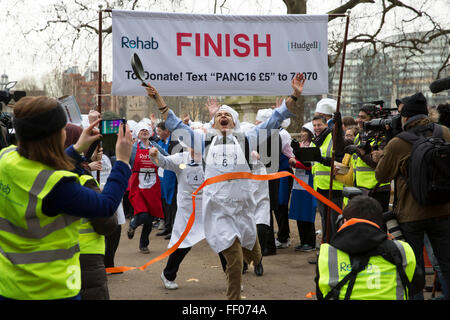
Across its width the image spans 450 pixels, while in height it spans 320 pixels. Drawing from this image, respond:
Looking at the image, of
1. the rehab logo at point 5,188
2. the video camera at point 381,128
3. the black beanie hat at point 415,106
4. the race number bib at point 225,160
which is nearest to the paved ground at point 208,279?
the race number bib at point 225,160

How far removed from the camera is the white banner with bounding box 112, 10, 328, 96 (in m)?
5.70

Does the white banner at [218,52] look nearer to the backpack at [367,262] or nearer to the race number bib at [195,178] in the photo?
the race number bib at [195,178]

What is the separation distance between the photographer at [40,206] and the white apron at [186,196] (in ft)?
11.5

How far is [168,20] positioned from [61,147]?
3.37 m

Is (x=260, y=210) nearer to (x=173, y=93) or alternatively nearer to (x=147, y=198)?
(x=147, y=198)

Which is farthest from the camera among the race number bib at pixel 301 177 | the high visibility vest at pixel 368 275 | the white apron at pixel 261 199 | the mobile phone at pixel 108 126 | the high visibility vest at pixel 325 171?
the race number bib at pixel 301 177

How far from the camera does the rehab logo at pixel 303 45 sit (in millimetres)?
5988

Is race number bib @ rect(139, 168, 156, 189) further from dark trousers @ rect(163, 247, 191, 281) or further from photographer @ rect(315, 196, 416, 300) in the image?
photographer @ rect(315, 196, 416, 300)

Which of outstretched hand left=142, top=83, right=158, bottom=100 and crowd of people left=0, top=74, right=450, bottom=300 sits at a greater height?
outstretched hand left=142, top=83, right=158, bottom=100

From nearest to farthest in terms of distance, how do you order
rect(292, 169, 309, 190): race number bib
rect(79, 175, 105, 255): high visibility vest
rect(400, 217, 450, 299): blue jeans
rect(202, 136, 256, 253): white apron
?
rect(79, 175, 105, 255): high visibility vest
rect(400, 217, 450, 299): blue jeans
rect(202, 136, 256, 253): white apron
rect(292, 169, 309, 190): race number bib

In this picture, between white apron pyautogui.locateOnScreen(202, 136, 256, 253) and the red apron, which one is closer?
white apron pyautogui.locateOnScreen(202, 136, 256, 253)

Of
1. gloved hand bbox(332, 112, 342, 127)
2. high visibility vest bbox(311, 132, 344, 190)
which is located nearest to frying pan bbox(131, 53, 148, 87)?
gloved hand bbox(332, 112, 342, 127)

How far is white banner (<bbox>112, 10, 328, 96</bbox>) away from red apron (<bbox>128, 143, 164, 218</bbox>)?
10.1ft

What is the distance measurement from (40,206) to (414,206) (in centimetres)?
338
